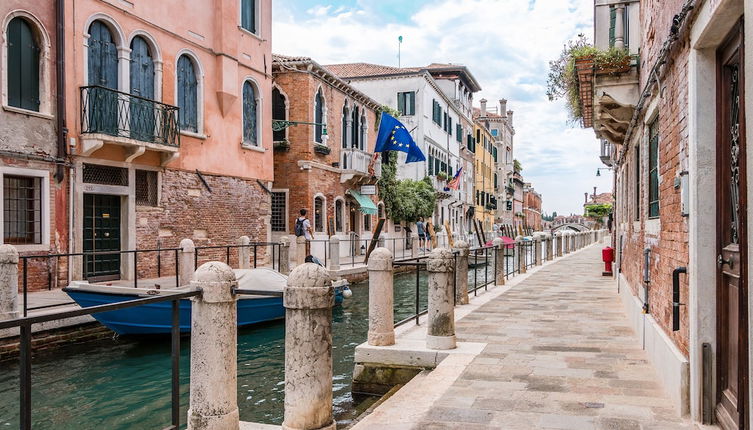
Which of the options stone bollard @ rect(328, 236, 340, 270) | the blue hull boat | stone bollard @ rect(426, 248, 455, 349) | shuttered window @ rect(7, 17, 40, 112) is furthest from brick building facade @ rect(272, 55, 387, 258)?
stone bollard @ rect(426, 248, 455, 349)

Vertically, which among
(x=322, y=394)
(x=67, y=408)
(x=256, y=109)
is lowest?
(x=67, y=408)

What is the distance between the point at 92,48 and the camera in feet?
44.7

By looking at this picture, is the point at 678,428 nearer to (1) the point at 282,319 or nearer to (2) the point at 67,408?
(2) the point at 67,408

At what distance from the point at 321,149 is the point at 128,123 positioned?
10495 mm

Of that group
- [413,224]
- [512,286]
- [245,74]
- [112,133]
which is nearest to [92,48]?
[112,133]

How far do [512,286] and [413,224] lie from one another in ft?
66.5

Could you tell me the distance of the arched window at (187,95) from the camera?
16.5 metres

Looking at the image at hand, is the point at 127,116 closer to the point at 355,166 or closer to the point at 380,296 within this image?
the point at 380,296

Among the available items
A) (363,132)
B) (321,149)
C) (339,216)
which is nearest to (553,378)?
(321,149)

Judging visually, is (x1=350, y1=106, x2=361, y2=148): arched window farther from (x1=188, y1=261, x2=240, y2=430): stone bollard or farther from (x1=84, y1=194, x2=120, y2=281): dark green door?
(x1=188, y1=261, x2=240, y2=430): stone bollard

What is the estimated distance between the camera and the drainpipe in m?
12.5

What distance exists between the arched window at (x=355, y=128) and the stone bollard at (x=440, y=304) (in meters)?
20.9

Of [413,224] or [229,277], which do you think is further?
[413,224]

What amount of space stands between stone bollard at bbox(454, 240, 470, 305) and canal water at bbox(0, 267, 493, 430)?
2.06 m
